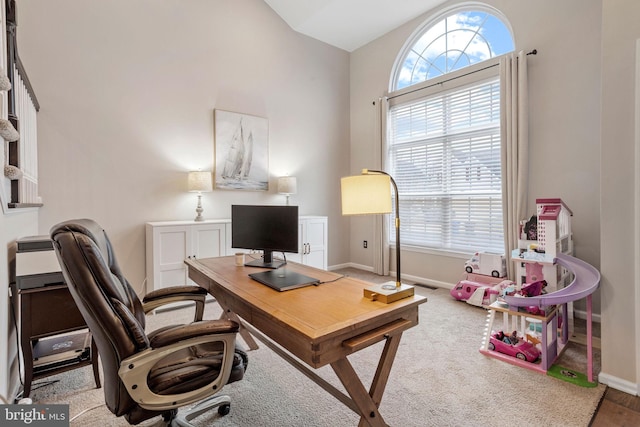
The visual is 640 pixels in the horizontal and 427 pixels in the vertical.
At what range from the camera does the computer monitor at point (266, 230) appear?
2.01m

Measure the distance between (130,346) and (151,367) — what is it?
0.12 metres

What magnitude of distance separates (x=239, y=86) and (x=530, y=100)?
137 inches

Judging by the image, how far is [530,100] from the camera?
3330mm

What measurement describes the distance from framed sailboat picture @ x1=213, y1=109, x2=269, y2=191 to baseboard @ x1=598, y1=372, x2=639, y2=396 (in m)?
3.86

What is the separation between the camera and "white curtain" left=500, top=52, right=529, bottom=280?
3285 millimetres

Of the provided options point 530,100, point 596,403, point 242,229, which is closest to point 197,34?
point 242,229

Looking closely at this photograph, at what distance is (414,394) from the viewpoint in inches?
76.5

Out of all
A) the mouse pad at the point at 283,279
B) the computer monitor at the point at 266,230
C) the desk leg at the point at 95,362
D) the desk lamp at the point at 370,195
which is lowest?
the desk leg at the point at 95,362

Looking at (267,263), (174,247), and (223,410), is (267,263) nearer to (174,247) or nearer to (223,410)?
(223,410)

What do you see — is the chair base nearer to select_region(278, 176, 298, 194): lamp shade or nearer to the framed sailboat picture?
the framed sailboat picture

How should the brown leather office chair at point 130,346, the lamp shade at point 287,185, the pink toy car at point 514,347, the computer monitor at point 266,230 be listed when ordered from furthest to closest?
1. the lamp shade at point 287,185
2. the pink toy car at point 514,347
3. the computer monitor at point 266,230
4. the brown leather office chair at point 130,346

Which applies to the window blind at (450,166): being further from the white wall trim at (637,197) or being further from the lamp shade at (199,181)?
the lamp shade at (199,181)

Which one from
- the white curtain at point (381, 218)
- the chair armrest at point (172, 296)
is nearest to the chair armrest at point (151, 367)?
the chair armrest at point (172, 296)
